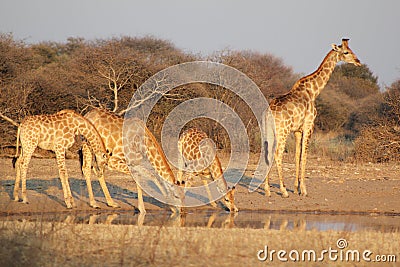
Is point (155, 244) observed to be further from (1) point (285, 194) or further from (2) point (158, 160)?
(1) point (285, 194)

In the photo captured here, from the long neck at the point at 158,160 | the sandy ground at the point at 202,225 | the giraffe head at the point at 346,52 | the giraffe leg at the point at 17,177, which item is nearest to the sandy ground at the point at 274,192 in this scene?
the sandy ground at the point at 202,225

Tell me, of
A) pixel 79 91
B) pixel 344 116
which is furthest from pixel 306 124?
pixel 344 116

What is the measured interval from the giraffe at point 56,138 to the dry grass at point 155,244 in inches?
122

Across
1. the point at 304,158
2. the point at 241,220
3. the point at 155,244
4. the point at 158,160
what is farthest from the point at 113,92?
the point at 155,244

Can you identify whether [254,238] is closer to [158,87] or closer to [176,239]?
[176,239]

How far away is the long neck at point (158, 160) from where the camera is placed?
12.4m

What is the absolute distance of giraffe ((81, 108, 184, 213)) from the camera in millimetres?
12477

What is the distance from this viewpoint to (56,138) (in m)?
12.5

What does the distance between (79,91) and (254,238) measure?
14.9 m

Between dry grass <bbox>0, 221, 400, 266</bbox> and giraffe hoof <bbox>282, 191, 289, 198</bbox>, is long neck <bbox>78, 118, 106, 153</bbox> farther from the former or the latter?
giraffe hoof <bbox>282, 191, 289, 198</bbox>

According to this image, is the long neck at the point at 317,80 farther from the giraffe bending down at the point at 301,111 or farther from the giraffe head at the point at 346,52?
the giraffe head at the point at 346,52

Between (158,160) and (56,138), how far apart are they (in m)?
1.98

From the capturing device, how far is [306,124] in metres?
14.5

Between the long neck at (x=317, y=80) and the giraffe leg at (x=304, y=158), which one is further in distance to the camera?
the long neck at (x=317, y=80)
